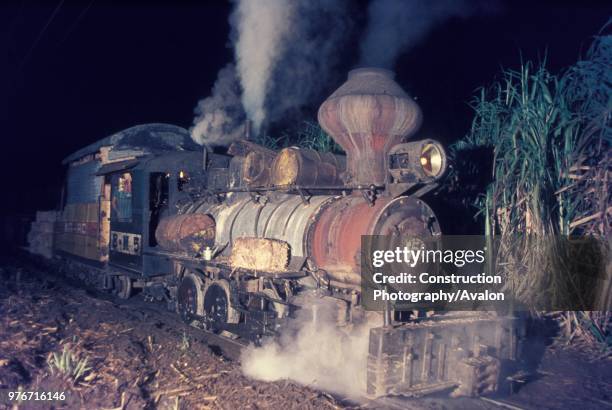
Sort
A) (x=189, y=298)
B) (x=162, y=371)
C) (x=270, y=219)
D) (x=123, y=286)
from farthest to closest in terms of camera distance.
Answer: (x=123, y=286)
(x=189, y=298)
(x=270, y=219)
(x=162, y=371)

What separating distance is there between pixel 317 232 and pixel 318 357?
5.39 ft

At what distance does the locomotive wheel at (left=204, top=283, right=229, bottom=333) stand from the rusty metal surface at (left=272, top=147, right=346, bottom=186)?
2.13 metres

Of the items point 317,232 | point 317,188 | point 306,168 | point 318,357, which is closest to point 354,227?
point 317,232

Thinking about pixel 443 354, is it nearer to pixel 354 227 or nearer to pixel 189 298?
pixel 354 227

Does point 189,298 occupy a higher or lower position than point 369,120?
lower

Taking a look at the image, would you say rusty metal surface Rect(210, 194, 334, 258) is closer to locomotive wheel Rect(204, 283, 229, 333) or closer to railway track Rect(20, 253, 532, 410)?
locomotive wheel Rect(204, 283, 229, 333)

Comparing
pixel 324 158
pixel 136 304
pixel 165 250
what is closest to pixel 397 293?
pixel 324 158

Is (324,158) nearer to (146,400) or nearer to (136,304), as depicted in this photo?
(146,400)

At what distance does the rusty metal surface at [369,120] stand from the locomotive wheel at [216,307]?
301cm

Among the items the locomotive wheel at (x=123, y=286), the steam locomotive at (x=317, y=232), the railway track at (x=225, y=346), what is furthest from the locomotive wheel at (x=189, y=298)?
the locomotive wheel at (x=123, y=286)

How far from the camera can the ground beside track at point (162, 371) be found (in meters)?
5.34

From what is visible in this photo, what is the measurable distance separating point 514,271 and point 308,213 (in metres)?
4.25

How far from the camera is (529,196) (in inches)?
332

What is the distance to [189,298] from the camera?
29.9 feet
